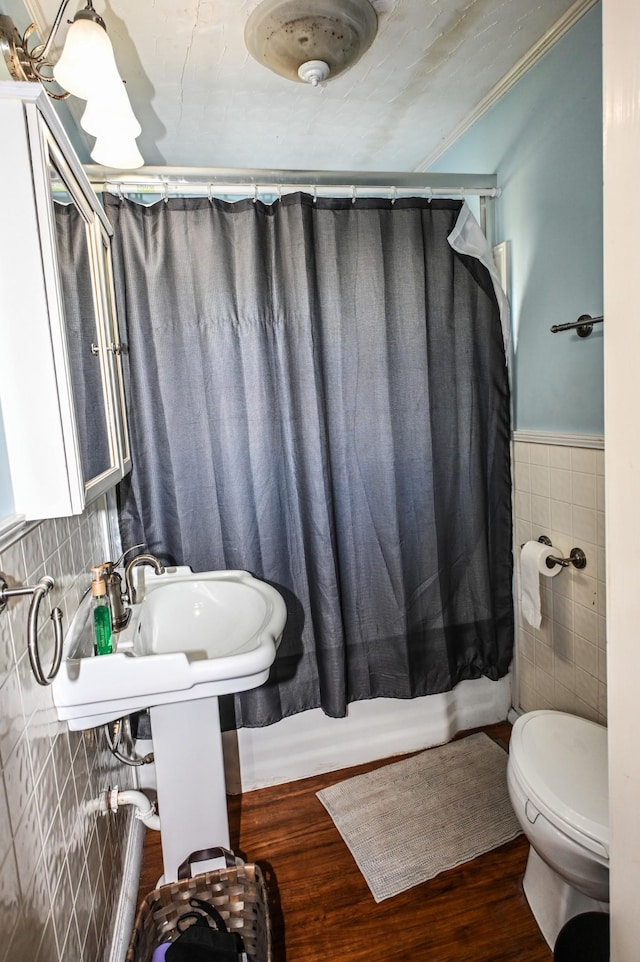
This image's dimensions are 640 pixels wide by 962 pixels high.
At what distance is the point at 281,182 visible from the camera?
172 cm

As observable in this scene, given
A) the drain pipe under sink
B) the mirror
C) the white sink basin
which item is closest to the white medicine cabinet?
the mirror

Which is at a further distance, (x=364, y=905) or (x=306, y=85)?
(x=306, y=85)

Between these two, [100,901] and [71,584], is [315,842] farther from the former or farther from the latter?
[71,584]

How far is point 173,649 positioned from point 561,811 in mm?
1006

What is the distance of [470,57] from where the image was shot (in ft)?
5.15

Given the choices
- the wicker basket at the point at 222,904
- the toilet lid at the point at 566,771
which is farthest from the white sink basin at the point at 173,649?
the toilet lid at the point at 566,771

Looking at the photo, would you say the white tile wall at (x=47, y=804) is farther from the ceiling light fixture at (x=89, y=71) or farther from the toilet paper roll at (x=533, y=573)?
the toilet paper roll at (x=533, y=573)

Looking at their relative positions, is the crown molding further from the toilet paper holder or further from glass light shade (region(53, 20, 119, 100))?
the toilet paper holder

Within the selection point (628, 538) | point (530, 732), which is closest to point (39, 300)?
point (628, 538)

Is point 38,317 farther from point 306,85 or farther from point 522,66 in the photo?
point 522,66

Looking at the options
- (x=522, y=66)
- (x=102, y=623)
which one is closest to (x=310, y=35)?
(x=522, y=66)

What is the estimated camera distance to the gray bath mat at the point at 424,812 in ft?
4.97

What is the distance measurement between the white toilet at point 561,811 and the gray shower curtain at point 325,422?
59 centimetres

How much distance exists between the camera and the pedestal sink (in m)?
1.02
